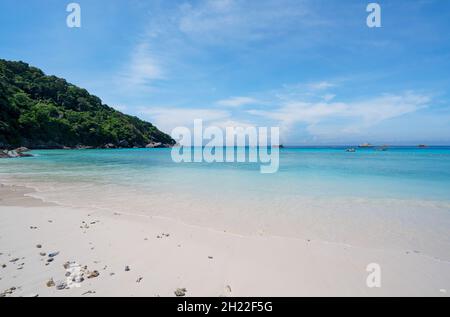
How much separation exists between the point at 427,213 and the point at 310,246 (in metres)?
6.04

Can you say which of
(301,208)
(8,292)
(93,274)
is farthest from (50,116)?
(93,274)

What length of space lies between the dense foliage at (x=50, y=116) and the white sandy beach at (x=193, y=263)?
62546 mm

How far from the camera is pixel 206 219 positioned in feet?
25.9

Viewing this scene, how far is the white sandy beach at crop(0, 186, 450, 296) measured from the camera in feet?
12.7

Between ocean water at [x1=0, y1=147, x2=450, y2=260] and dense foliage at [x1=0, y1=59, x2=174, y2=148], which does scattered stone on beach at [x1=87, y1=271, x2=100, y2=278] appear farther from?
dense foliage at [x1=0, y1=59, x2=174, y2=148]

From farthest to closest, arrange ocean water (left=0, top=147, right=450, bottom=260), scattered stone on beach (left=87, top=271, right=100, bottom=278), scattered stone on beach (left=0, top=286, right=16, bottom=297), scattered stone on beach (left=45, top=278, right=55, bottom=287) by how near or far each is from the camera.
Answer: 1. ocean water (left=0, top=147, right=450, bottom=260)
2. scattered stone on beach (left=87, top=271, right=100, bottom=278)
3. scattered stone on beach (left=45, top=278, right=55, bottom=287)
4. scattered stone on beach (left=0, top=286, right=16, bottom=297)

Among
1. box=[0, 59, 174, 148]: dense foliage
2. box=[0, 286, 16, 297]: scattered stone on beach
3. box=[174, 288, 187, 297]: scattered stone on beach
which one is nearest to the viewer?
box=[0, 286, 16, 297]: scattered stone on beach

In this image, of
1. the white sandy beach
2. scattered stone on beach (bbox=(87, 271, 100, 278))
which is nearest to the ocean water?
the white sandy beach

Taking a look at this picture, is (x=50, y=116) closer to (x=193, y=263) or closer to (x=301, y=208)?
(x=301, y=208)

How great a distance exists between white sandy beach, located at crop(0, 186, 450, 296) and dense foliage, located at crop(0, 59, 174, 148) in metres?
62.5

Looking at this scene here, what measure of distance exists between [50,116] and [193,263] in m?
95.2

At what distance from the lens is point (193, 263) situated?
472 cm
